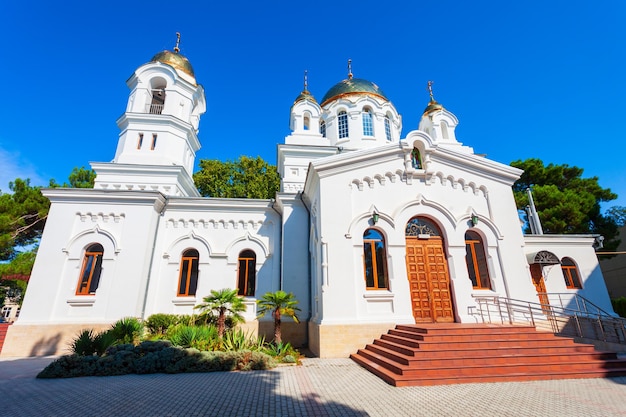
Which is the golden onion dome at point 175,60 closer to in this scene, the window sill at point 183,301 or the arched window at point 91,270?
A: the arched window at point 91,270

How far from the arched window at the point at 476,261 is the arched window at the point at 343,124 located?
10078 millimetres

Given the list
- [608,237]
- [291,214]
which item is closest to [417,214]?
[291,214]

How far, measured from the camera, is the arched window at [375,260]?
983cm

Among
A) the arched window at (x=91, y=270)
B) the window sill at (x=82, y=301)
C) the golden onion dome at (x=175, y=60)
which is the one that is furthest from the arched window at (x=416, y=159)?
the golden onion dome at (x=175, y=60)

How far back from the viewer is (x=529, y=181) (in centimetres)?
2388

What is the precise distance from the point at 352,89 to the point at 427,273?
45.8ft

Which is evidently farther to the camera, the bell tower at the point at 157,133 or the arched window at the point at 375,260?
the bell tower at the point at 157,133

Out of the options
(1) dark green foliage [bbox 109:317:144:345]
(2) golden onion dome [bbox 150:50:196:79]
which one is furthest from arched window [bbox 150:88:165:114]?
(1) dark green foliage [bbox 109:317:144:345]

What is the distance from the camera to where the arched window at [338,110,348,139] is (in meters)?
18.6

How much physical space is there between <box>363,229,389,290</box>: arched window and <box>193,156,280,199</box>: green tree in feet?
59.9

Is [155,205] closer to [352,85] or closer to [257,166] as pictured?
[352,85]

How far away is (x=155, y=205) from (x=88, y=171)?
1653 centimetres

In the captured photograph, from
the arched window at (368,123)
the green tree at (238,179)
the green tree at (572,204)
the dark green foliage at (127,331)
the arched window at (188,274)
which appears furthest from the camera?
the green tree at (238,179)

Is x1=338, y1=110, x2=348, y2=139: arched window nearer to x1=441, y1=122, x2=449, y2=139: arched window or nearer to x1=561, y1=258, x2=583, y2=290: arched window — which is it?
x1=441, y1=122, x2=449, y2=139: arched window
